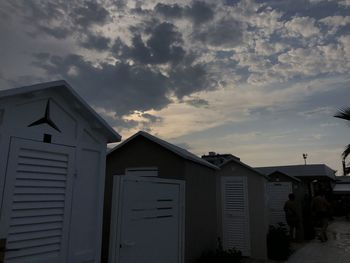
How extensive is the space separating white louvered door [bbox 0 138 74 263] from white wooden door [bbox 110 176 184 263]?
1057mm

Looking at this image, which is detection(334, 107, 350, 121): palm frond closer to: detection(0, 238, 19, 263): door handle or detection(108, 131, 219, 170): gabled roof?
detection(108, 131, 219, 170): gabled roof

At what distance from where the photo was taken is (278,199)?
1539 centimetres

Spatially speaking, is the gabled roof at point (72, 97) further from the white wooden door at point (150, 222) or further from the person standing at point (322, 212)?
the person standing at point (322, 212)

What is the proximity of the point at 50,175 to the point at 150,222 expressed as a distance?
2.31 metres

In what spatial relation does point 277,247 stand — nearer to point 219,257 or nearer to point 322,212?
point 219,257

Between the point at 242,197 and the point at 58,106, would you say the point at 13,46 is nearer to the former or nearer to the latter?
the point at 58,106

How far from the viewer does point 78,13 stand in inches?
300

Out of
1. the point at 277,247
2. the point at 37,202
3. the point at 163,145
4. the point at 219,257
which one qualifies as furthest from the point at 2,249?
the point at 277,247

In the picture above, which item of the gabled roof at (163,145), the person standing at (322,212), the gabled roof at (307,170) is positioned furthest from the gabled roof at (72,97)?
the gabled roof at (307,170)

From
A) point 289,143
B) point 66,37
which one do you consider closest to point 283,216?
point 289,143

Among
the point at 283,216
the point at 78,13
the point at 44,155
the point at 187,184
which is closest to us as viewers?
the point at 44,155

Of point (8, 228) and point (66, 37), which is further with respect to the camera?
point (66, 37)

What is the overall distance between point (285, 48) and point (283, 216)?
8953mm

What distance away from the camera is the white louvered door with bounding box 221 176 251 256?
10.9 m
